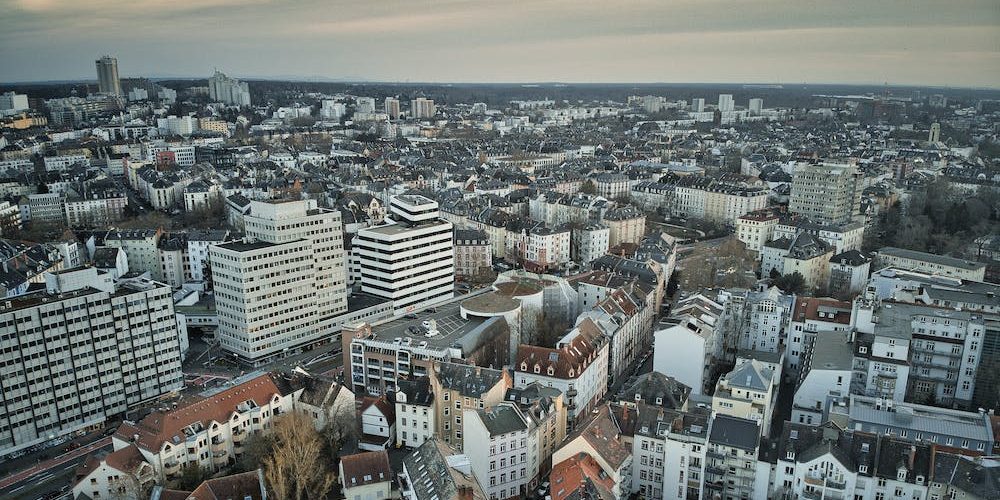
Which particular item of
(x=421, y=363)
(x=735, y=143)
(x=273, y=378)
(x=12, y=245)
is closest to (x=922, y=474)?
(x=421, y=363)

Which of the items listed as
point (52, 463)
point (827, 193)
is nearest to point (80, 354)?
point (52, 463)

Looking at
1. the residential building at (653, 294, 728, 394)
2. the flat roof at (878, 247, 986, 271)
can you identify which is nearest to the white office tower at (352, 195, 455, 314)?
the residential building at (653, 294, 728, 394)

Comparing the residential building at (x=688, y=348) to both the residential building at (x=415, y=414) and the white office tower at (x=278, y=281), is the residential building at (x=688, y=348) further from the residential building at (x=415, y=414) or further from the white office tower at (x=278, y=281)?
the white office tower at (x=278, y=281)

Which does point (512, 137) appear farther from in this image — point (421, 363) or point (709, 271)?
point (421, 363)

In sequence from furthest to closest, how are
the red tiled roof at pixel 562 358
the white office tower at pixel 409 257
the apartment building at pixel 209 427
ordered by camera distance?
1. the white office tower at pixel 409 257
2. the red tiled roof at pixel 562 358
3. the apartment building at pixel 209 427

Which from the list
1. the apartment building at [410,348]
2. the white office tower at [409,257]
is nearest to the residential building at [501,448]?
the apartment building at [410,348]

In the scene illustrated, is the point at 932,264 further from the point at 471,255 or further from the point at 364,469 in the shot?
the point at 364,469
